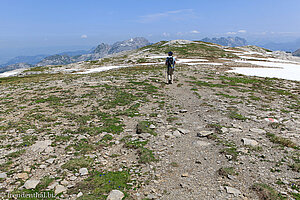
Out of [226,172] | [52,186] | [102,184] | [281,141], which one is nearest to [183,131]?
[226,172]

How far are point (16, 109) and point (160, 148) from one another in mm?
15029

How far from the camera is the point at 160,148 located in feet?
31.7

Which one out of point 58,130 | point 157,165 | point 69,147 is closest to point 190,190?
point 157,165

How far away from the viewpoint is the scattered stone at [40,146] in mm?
9211

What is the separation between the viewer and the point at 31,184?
6742mm

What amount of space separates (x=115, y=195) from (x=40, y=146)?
20.1 ft

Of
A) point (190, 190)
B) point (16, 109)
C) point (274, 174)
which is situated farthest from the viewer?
point (16, 109)

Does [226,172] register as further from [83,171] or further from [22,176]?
[22,176]

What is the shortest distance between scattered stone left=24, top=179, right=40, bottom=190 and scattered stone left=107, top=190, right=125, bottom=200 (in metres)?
3.22

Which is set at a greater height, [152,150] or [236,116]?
[236,116]

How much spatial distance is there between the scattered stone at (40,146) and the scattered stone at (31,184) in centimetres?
257

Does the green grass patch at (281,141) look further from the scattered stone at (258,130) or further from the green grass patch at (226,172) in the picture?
the green grass patch at (226,172)

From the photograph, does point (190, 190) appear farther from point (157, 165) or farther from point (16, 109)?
point (16, 109)

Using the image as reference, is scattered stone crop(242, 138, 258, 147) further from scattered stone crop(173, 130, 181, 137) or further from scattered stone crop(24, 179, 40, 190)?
scattered stone crop(24, 179, 40, 190)
